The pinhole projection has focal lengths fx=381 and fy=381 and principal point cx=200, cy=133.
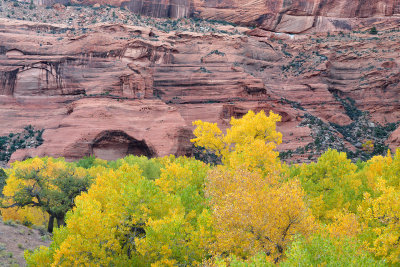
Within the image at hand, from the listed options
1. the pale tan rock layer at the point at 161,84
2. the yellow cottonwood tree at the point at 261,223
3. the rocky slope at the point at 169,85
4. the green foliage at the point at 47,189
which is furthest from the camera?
the rocky slope at the point at 169,85

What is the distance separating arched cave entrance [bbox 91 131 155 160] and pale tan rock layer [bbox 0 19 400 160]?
140 millimetres

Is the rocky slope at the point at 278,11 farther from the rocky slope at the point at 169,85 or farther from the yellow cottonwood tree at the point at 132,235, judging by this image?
the yellow cottonwood tree at the point at 132,235

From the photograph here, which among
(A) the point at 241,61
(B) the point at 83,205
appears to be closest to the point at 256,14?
(A) the point at 241,61

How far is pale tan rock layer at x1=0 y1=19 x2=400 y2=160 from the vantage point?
53188mm

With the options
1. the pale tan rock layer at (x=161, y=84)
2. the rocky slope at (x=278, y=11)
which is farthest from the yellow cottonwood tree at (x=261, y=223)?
the rocky slope at (x=278, y=11)

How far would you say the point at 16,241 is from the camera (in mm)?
24891

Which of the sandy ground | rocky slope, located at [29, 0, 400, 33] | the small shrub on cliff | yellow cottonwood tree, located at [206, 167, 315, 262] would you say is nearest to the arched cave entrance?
the sandy ground

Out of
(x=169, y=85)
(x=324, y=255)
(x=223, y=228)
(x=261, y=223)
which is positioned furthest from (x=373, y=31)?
(x=324, y=255)

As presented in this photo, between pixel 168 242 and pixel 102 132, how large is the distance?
3935cm

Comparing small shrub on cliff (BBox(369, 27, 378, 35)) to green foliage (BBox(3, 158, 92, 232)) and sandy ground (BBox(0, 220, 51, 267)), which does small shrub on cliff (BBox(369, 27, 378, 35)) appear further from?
sandy ground (BBox(0, 220, 51, 267))

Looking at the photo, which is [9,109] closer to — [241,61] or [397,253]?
[241,61]

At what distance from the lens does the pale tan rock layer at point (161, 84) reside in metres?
53.2

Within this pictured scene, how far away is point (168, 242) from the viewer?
14.5m

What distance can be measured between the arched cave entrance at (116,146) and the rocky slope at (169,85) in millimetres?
143
